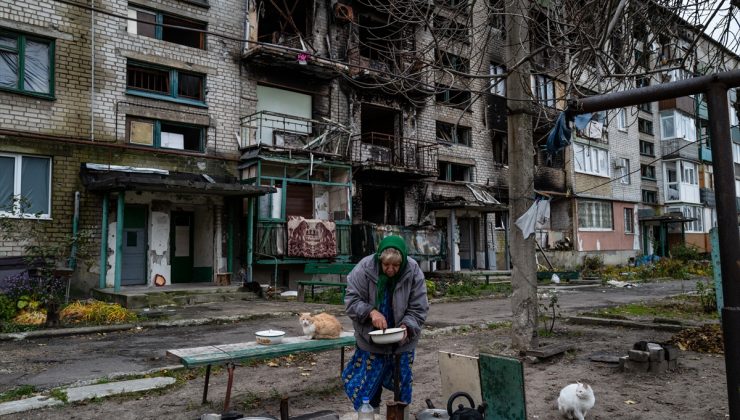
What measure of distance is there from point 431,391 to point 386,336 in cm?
211

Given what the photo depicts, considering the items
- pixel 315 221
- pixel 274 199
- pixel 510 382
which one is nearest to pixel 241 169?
pixel 274 199

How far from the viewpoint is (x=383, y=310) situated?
4.23 m

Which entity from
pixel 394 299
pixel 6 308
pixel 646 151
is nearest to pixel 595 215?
pixel 646 151

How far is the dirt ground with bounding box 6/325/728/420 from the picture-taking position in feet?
16.3

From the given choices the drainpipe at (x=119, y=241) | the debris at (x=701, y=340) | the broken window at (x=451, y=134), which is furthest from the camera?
the broken window at (x=451, y=134)

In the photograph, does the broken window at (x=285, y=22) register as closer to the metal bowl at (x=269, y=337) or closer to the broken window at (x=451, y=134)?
the broken window at (x=451, y=134)

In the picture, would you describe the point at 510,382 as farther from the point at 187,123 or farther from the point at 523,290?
the point at 187,123

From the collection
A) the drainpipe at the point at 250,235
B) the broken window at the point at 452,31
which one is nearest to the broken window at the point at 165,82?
the drainpipe at the point at 250,235

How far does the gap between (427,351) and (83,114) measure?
12.2 m

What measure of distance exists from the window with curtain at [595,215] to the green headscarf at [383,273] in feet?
89.1

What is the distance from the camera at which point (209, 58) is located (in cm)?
1714

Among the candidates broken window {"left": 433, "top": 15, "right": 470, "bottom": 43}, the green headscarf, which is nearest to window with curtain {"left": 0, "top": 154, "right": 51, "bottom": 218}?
broken window {"left": 433, "top": 15, "right": 470, "bottom": 43}

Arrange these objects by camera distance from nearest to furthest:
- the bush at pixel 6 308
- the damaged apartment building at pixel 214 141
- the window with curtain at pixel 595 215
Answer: the bush at pixel 6 308, the damaged apartment building at pixel 214 141, the window with curtain at pixel 595 215

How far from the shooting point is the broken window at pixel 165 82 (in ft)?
51.9
